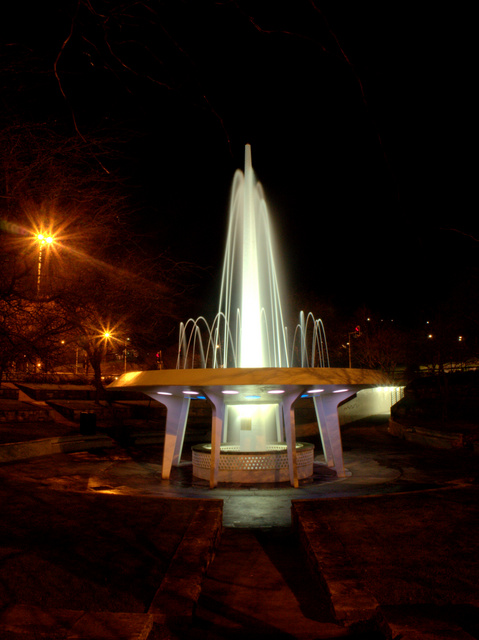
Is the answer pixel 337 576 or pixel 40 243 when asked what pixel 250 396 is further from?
pixel 337 576

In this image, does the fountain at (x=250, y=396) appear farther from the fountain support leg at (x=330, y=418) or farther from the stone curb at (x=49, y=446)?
the stone curb at (x=49, y=446)

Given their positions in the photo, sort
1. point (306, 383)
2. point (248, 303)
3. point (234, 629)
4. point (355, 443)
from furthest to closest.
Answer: point (355, 443) < point (248, 303) < point (306, 383) < point (234, 629)

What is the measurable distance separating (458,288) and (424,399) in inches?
412

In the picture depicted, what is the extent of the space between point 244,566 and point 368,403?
36162 millimetres

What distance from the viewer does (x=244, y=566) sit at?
6.57 m

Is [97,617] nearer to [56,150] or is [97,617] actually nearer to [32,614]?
[32,614]

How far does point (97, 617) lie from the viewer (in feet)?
14.1

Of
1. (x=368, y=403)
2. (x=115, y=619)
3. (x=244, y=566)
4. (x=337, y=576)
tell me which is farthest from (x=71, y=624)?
(x=368, y=403)

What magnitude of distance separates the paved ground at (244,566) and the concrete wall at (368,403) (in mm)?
26143

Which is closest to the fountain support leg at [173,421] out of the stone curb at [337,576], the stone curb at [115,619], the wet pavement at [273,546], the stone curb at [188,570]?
the wet pavement at [273,546]

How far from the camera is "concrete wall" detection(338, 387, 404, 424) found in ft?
121

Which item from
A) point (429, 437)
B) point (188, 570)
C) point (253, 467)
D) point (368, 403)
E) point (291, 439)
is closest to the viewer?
point (188, 570)

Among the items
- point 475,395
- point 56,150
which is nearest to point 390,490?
point 56,150

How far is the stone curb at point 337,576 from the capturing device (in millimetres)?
Answer: 4527
